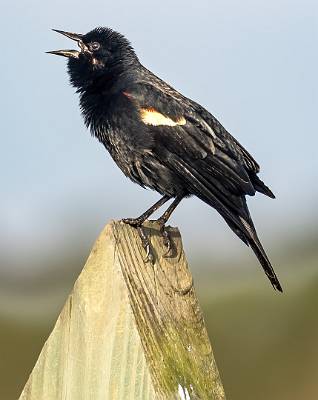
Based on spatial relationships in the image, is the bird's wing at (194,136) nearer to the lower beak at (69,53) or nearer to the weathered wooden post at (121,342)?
the lower beak at (69,53)

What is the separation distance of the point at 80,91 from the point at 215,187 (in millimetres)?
1053

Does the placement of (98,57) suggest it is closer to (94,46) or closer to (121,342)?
(94,46)

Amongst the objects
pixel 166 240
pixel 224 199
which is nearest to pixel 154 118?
pixel 224 199

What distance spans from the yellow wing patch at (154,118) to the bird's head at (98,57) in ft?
1.58

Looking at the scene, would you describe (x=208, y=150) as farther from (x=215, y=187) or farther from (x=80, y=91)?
(x=80, y=91)

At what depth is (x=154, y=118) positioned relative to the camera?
490 cm

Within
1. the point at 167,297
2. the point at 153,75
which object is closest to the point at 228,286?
the point at 153,75

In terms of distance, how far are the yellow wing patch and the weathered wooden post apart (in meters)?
2.55

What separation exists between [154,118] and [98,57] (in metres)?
0.76

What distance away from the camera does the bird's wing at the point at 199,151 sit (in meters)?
4.62

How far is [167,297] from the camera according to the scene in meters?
2.36

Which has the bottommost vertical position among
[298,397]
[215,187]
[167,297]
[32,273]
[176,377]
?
[176,377]

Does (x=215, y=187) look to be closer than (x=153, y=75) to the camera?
Yes

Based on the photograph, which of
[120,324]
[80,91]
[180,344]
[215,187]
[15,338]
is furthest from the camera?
[15,338]
